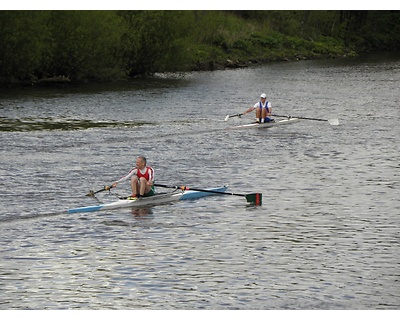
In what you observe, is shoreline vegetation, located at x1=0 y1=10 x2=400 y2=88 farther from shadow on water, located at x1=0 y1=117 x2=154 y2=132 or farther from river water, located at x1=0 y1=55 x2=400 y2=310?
shadow on water, located at x1=0 y1=117 x2=154 y2=132

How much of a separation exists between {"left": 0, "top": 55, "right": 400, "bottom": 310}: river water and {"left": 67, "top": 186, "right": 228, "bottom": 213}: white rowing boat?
27 cm

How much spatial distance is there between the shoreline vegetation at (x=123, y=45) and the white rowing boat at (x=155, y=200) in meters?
36.3

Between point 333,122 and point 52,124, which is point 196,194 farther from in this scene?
point 333,122

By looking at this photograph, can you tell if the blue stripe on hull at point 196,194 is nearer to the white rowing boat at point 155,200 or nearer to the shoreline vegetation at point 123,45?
the white rowing boat at point 155,200

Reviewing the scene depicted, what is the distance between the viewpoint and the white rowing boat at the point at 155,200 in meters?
24.5

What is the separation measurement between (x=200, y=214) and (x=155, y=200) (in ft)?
5.56

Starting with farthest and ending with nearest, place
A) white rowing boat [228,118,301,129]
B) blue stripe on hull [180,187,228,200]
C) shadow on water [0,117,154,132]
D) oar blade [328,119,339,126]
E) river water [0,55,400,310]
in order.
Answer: oar blade [328,119,339,126]
white rowing boat [228,118,301,129]
shadow on water [0,117,154,132]
blue stripe on hull [180,187,228,200]
river water [0,55,400,310]

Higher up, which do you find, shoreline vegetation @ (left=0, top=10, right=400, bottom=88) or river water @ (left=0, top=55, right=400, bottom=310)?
shoreline vegetation @ (left=0, top=10, right=400, bottom=88)

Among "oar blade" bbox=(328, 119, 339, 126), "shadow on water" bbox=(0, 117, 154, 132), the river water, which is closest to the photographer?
the river water

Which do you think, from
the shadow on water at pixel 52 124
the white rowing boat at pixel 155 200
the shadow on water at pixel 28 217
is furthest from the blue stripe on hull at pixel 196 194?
the shadow on water at pixel 52 124

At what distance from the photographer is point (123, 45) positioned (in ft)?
220

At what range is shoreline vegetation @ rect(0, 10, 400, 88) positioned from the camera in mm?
60500

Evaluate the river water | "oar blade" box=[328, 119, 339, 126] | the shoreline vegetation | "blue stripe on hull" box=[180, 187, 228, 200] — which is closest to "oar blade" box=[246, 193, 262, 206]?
the river water

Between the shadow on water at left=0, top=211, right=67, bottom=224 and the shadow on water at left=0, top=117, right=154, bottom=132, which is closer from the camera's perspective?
the shadow on water at left=0, top=211, right=67, bottom=224
